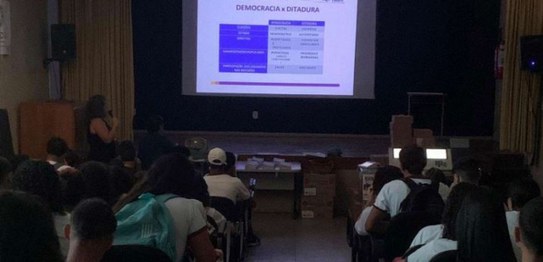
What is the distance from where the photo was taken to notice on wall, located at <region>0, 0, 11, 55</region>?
7.41 m

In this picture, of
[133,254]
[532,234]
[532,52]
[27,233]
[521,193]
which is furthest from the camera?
[532,52]

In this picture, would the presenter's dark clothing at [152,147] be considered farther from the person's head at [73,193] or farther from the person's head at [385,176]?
the person's head at [73,193]

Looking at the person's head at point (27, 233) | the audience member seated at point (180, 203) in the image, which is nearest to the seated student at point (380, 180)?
the audience member seated at point (180, 203)

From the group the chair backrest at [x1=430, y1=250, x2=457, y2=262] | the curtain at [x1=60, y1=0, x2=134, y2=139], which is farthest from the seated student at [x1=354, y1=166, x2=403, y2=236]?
the curtain at [x1=60, y1=0, x2=134, y2=139]

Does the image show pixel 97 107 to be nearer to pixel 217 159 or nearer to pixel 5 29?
pixel 5 29

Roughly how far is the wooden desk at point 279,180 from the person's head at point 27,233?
5980 millimetres

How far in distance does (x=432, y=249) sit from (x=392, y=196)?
153 cm

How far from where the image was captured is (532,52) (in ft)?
28.5

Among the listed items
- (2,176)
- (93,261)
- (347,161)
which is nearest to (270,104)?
(347,161)

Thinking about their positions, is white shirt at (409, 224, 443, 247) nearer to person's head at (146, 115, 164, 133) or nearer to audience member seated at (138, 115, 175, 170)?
audience member seated at (138, 115, 175, 170)

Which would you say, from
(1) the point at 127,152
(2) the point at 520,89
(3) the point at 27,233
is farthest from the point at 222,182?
(2) the point at 520,89

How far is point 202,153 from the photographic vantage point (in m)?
7.61

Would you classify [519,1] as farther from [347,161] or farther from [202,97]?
[202,97]

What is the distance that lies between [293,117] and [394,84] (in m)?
1.61
